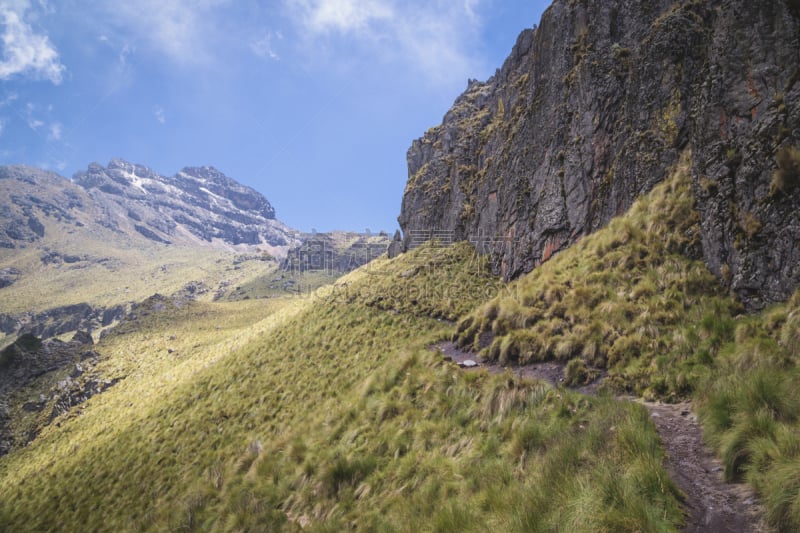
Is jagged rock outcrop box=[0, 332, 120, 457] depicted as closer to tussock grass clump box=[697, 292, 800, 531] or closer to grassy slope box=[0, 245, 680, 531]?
grassy slope box=[0, 245, 680, 531]

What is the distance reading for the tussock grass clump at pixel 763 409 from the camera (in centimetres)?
381

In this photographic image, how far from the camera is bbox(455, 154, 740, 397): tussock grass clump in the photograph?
27.8 ft

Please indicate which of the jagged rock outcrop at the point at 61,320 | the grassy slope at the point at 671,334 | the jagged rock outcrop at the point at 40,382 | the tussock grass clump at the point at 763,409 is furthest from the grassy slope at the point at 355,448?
the jagged rock outcrop at the point at 61,320

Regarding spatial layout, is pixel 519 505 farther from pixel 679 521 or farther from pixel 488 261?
pixel 488 261

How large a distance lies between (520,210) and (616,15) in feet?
47.5

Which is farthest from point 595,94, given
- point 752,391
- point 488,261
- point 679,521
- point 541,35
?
point 679,521

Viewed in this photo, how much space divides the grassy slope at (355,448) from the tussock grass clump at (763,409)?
95 centimetres

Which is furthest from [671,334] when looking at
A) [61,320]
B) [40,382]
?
[61,320]

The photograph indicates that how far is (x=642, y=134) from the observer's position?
18.3 meters

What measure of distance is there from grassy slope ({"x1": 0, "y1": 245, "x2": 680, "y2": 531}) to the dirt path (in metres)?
0.35

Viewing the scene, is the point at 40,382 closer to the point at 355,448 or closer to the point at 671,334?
the point at 355,448

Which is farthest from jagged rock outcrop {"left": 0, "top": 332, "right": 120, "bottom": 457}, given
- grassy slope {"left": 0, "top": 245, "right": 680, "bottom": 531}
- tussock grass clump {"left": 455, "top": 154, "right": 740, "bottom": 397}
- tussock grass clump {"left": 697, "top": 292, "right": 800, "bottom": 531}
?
tussock grass clump {"left": 697, "top": 292, "right": 800, "bottom": 531}

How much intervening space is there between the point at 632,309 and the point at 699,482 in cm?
677

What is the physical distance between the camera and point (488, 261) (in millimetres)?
33344
